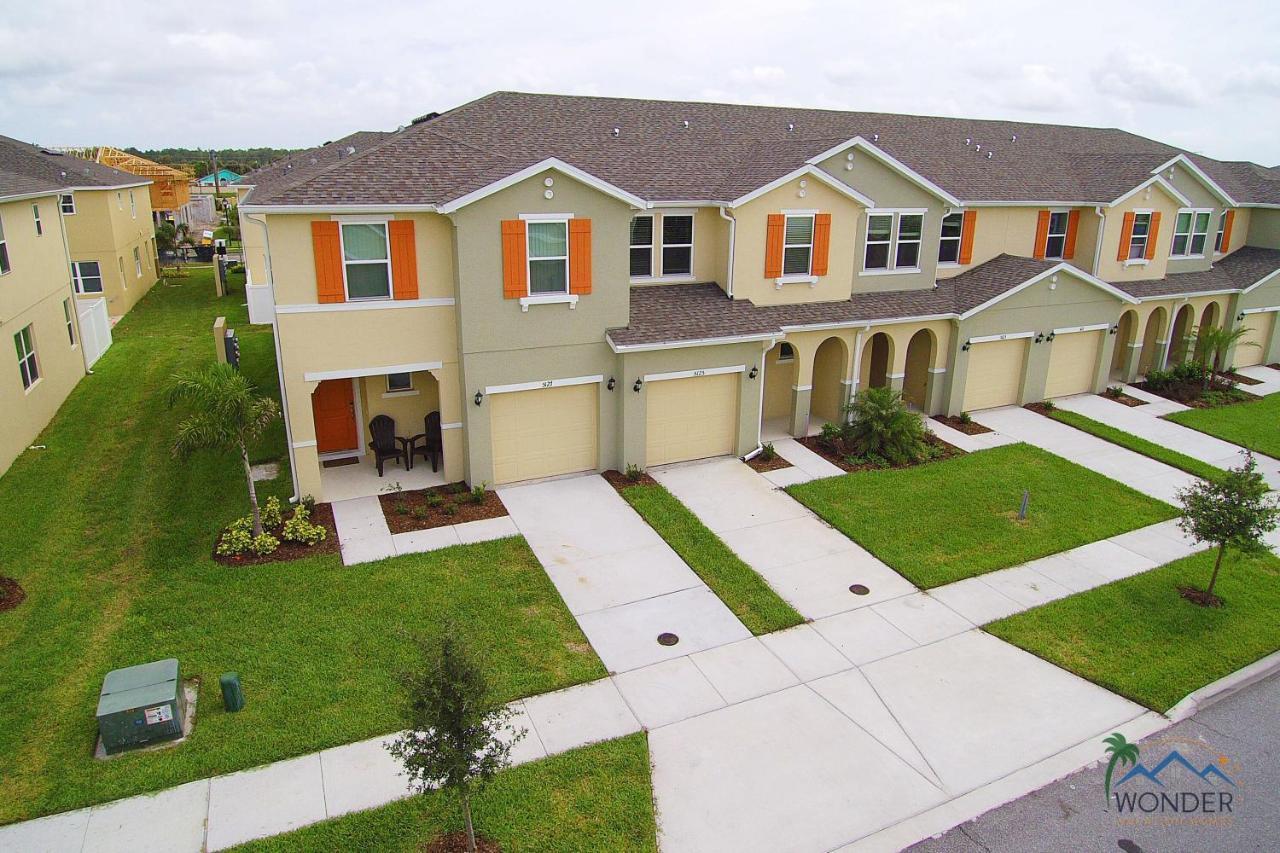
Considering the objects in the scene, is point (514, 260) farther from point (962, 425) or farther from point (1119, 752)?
point (962, 425)

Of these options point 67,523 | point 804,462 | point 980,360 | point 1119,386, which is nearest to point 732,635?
point 804,462

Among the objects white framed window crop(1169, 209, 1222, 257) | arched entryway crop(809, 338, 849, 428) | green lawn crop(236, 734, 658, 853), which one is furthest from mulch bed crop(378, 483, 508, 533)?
white framed window crop(1169, 209, 1222, 257)

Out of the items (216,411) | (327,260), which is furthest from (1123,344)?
(216,411)

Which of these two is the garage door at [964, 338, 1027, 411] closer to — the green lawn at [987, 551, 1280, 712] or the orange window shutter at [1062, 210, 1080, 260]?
the orange window shutter at [1062, 210, 1080, 260]

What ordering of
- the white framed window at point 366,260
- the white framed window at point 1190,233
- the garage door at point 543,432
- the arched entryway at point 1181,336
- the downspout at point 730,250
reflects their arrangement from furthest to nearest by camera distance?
the arched entryway at point 1181,336 → the white framed window at point 1190,233 → the downspout at point 730,250 → the garage door at point 543,432 → the white framed window at point 366,260

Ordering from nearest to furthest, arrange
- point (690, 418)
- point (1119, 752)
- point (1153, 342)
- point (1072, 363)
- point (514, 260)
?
point (1119, 752) → point (514, 260) → point (690, 418) → point (1072, 363) → point (1153, 342)

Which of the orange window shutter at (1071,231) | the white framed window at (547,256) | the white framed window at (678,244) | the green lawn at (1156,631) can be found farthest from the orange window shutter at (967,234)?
the white framed window at (547,256)

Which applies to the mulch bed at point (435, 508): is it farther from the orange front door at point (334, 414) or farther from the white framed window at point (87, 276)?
the white framed window at point (87, 276)
